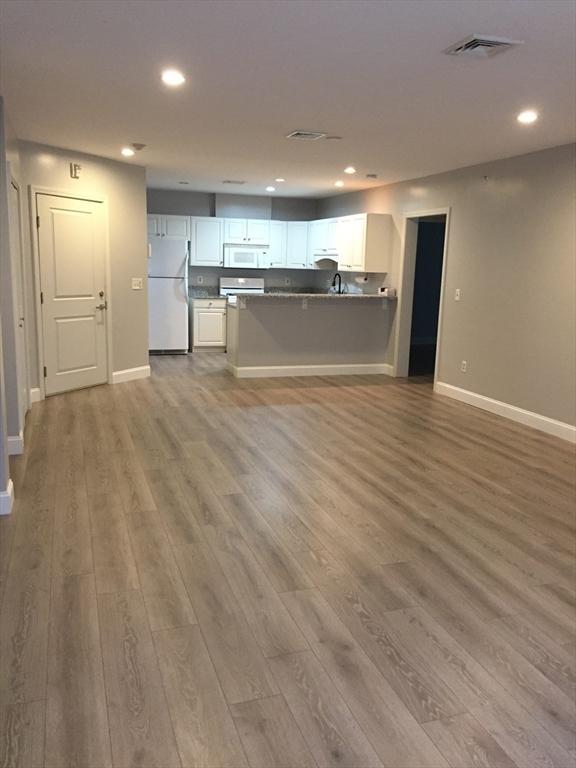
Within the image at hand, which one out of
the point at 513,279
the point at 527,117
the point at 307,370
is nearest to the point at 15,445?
the point at 307,370

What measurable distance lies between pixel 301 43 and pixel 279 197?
7393 millimetres

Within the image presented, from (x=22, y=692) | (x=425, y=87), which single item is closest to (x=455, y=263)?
(x=425, y=87)

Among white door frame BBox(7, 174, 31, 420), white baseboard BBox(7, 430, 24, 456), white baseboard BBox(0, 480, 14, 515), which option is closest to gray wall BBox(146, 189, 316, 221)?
white door frame BBox(7, 174, 31, 420)

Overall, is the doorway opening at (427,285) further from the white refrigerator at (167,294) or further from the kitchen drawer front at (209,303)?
the white refrigerator at (167,294)

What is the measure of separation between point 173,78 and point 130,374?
4189mm

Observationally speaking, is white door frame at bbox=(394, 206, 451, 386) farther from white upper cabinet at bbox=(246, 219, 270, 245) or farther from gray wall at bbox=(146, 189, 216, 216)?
gray wall at bbox=(146, 189, 216, 216)

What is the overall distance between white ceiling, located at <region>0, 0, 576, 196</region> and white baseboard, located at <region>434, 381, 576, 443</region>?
93.5 inches

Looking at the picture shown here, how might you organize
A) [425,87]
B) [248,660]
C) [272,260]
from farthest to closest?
[272,260], [425,87], [248,660]


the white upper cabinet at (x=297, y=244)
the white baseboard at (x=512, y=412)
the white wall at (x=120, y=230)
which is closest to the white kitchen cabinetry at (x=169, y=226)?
the white upper cabinet at (x=297, y=244)

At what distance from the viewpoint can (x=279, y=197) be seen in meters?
10.1

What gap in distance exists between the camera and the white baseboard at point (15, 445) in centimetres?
438

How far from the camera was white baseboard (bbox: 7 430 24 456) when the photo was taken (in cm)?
438

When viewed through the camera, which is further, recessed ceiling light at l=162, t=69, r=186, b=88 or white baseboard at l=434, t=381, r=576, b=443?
white baseboard at l=434, t=381, r=576, b=443

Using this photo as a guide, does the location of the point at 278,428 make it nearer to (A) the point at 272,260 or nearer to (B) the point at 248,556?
(B) the point at 248,556
